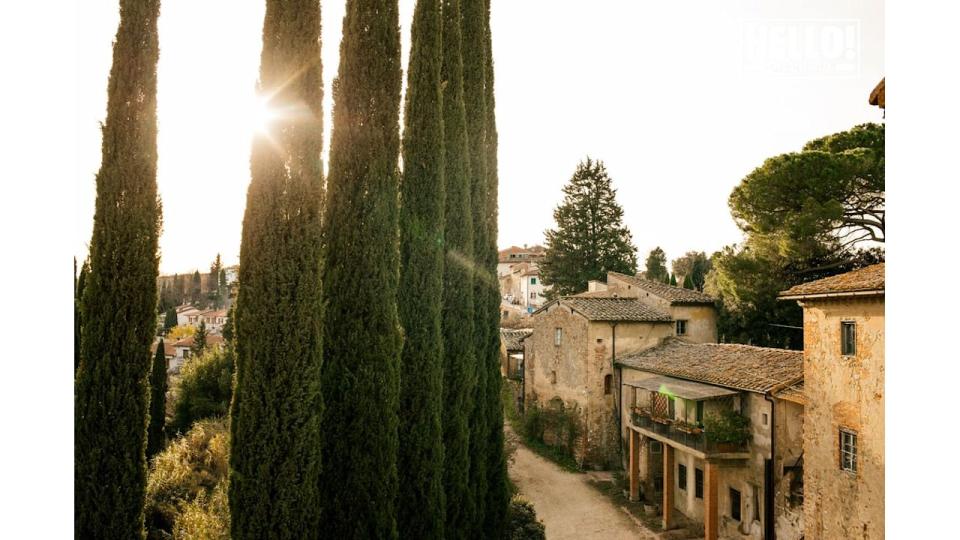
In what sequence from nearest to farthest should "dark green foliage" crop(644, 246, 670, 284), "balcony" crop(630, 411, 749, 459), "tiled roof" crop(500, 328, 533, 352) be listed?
"balcony" crop(630, 411, 749, 459) → "tiled roof" crop(500, 328, 533, 352) → "dark green foliage" crop(644, 246, 670, 284)

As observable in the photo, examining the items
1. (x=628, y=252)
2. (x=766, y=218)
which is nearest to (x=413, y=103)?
(x=766, y=218)

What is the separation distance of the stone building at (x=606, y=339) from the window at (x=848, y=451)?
30.3 ft

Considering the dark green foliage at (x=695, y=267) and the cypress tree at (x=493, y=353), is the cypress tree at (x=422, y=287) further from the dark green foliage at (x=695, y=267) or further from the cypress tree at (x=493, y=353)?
the dark green foliage at (x=695, y=267)

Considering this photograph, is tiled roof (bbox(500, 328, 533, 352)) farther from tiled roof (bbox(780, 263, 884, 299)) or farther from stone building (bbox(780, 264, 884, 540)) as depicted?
tiled roof (bbox(780, 263, 884, 299))

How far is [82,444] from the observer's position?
14.4ft

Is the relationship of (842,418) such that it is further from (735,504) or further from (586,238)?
(586,238)

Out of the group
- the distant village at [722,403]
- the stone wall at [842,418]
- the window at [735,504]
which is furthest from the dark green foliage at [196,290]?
the stone wall at [842,418]

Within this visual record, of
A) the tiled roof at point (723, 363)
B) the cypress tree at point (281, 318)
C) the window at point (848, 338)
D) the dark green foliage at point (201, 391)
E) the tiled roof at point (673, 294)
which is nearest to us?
the cypress tree at point (281, 318)

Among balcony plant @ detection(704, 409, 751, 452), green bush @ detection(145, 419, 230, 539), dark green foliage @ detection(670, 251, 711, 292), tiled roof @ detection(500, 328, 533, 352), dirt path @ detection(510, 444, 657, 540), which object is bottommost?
dirt path @ detection(510, 444, 657, 540)

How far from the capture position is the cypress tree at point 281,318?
5.01 m

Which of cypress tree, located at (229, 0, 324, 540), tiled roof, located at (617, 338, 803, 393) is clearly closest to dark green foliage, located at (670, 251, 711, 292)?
tiled roof, located at (617, 338, 803, 393)

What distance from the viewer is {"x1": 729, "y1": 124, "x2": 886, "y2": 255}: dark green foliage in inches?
512

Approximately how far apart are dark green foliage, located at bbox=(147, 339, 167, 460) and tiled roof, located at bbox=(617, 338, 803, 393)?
12.3 metres

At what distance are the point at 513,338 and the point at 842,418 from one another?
730 inches
